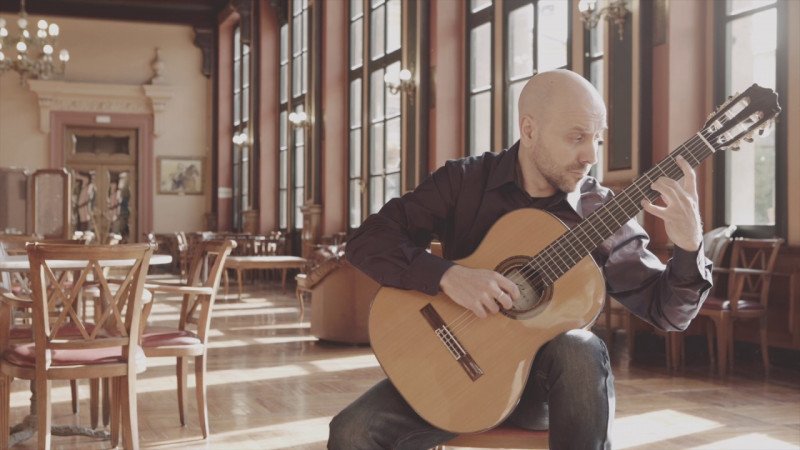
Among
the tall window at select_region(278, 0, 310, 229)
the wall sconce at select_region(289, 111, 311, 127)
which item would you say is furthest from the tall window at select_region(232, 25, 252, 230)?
the wall sconce at select_region(289, 111, 311, 127)

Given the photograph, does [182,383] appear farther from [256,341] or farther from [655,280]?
[256,341]

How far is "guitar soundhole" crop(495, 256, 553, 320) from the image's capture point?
1776mm

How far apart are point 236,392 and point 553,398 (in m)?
3.34

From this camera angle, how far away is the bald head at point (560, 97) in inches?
71.6

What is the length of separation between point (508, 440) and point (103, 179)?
56.2 ft

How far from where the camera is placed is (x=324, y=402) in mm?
4500

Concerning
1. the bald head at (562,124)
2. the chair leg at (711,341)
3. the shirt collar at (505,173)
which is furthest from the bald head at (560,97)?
the chair leg at (711,341)

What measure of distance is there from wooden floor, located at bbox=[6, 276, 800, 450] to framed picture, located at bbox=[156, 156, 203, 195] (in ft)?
39.0

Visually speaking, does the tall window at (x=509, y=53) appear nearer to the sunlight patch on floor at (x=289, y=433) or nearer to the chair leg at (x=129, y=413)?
the sunlight patch on floor at (x=289, y=433)

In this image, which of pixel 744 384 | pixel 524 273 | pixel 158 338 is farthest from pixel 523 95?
pixel 744 384

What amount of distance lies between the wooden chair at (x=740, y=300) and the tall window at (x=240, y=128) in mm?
11750

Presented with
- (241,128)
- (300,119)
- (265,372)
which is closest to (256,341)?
(265,372)

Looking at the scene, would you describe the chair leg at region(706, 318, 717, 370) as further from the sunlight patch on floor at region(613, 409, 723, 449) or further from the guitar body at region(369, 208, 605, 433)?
the guitar body at region(369, 208, 605, 433)

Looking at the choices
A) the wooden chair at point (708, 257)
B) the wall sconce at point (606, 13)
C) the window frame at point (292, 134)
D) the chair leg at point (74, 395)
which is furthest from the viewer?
the window frame at point (292, 134)
